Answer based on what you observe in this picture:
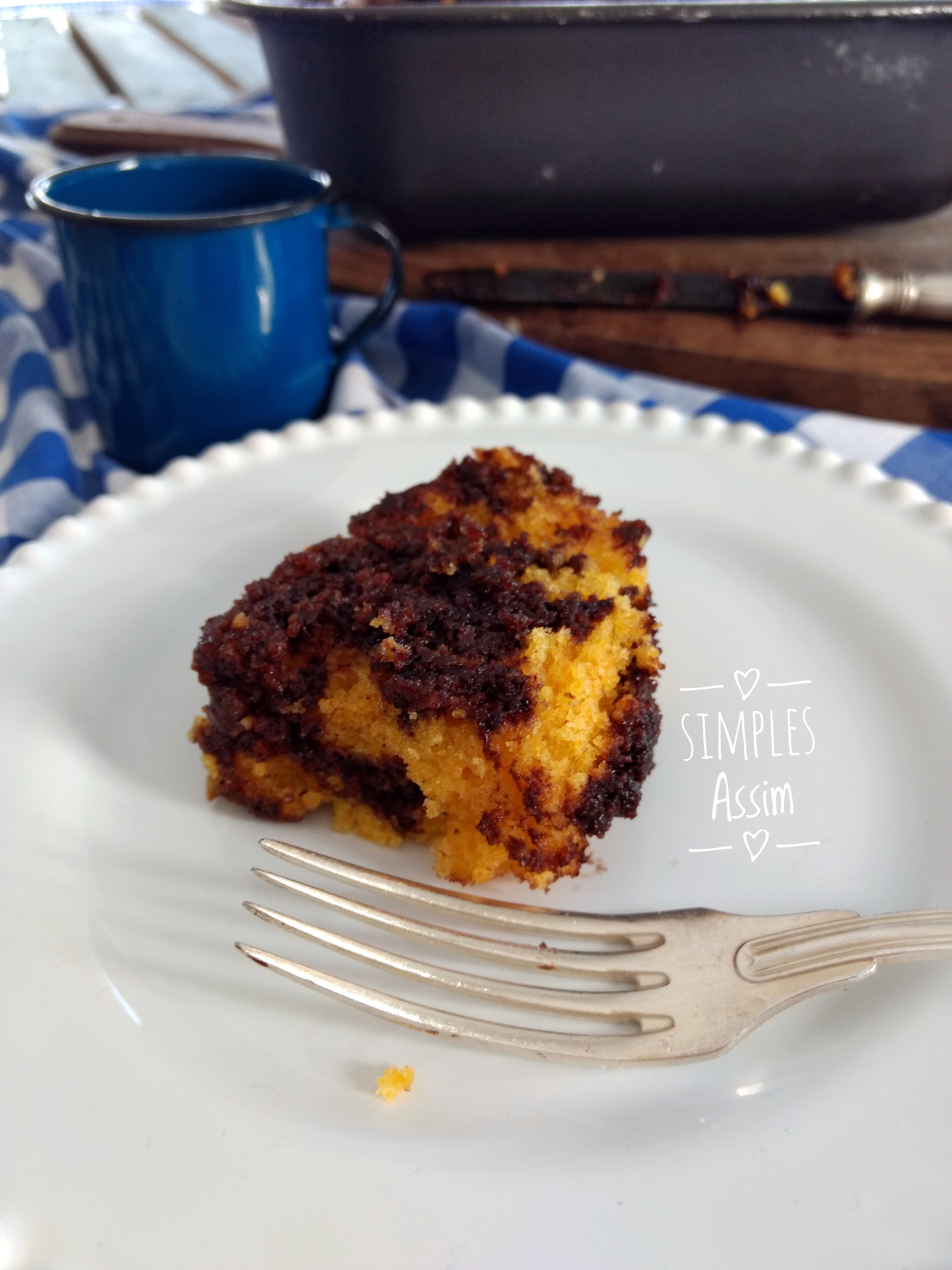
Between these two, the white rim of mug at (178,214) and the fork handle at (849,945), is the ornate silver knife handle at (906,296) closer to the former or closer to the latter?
the white rim of mug at (178,214)

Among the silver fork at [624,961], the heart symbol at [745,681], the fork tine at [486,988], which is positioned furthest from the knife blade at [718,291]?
the fork tine at [486,988]

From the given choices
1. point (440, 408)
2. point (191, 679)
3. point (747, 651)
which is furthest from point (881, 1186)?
point (440, 408)

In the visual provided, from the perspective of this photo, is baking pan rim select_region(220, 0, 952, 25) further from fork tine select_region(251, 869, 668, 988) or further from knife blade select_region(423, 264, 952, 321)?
fork tine select_region(251, 869, 668, 988)

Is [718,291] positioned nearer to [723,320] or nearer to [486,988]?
[723,320]

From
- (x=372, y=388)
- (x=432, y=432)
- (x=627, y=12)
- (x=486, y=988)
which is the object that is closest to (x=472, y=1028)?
(x=486, y=988)

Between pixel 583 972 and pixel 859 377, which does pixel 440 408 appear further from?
pixel 583 972

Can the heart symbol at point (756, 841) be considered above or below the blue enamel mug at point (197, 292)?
below
